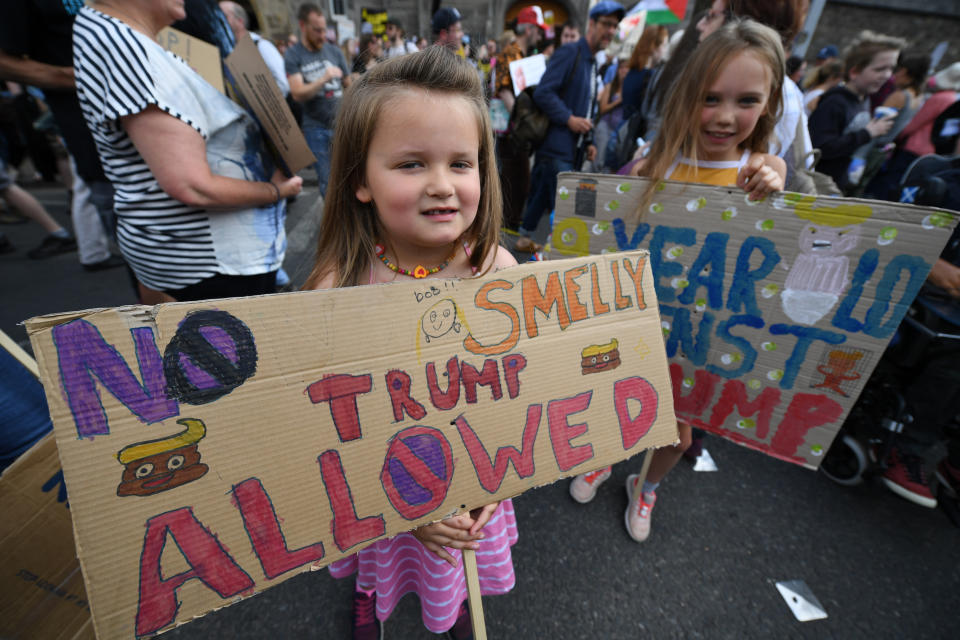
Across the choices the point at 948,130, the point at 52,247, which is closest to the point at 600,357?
the point at 948,130

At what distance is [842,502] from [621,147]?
7.35 feet

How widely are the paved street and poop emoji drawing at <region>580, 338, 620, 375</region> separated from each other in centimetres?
105

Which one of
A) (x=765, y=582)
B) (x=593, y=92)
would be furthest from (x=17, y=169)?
(x=765, y=582)

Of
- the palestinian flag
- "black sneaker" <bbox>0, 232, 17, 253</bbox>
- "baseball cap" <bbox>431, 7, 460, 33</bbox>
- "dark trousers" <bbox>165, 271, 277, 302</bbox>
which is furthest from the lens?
"black sneaker" <bbox>0, 232, 17, 253</bbox>

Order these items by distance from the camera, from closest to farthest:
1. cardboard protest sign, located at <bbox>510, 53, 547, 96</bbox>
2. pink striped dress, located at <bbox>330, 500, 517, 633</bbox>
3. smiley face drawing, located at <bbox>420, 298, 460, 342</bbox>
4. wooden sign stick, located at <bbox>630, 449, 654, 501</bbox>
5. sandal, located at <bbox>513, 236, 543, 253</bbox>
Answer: smiley face drawing, located at <bbox>420, 298, 460, 342</bbox>
pink striped dress, located at <bbox>330, 500, 517, 633</bbox>
wooden sign stick, located at <bbox>630, 449, 654, 501</bbox>
cardboard protest sign, located at <bbox>510, 53, 547, 96</bbox>
sandal, located at <bbox>513, 236, 543, 253</bbox>

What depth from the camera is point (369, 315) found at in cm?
70

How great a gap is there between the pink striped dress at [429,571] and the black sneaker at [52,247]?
15.2 feet

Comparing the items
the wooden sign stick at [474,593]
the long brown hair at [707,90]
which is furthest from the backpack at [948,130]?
the wooden sign stick at [474,593]

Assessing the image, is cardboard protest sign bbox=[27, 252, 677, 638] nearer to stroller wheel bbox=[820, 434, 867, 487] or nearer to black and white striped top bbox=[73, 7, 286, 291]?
black and white striped top bbox=[73, 7, 286, 291]

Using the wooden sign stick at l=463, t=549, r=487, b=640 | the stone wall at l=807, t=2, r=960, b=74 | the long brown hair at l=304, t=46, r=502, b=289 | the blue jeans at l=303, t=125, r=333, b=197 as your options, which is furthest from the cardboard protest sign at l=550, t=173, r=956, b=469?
the stone wall at l=807, t=2, r=960, b=74

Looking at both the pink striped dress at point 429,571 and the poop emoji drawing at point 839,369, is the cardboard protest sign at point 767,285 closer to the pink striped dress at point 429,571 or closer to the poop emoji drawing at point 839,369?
the poop emoji drawing at point 839,369

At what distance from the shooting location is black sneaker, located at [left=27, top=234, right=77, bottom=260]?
369 cm

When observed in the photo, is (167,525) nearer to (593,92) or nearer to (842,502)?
(842,502)

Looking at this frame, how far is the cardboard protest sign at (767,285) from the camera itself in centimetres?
96
